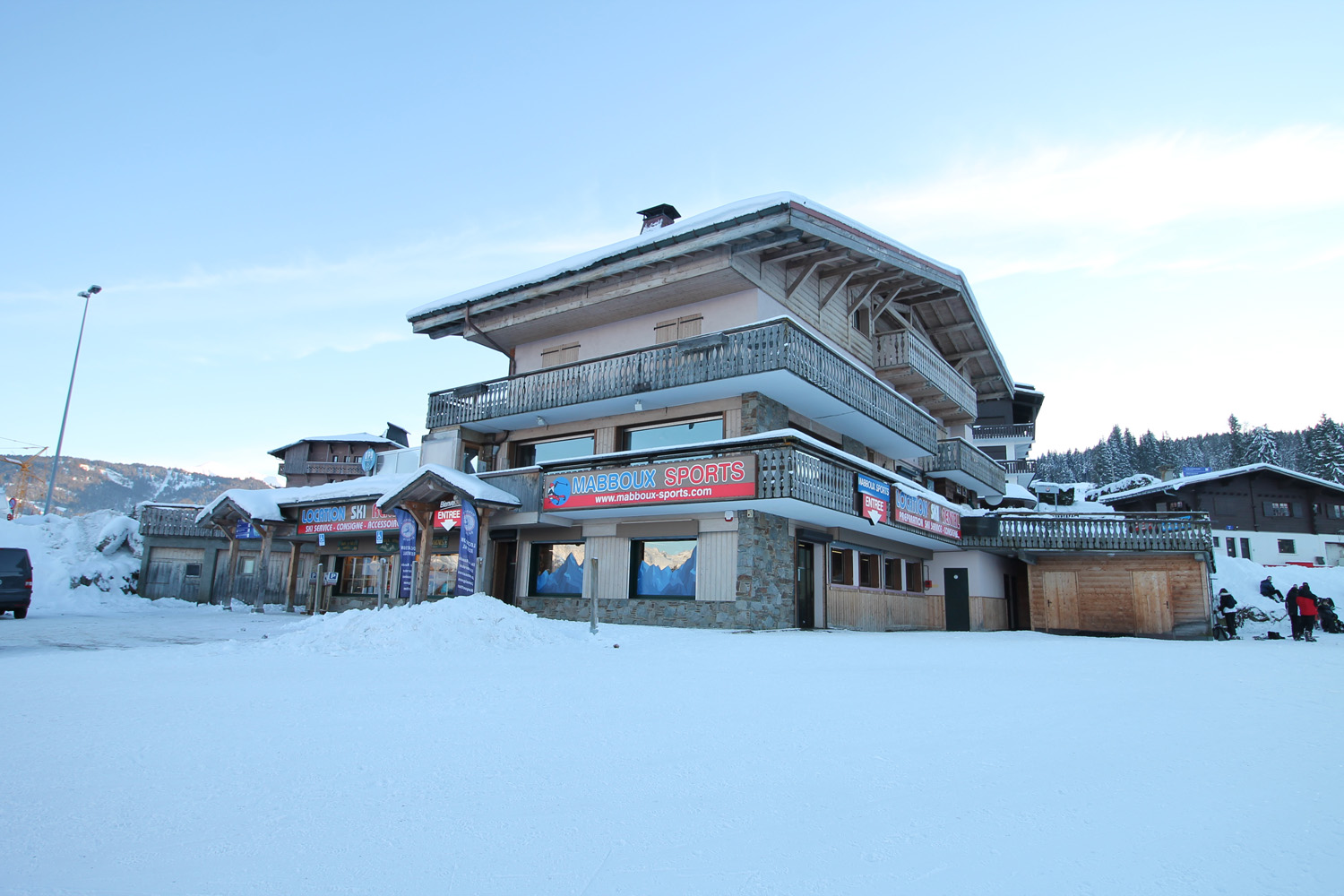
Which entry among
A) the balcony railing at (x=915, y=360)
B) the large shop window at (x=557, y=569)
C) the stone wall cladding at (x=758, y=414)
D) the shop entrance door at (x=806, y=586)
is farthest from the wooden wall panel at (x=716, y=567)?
the balcony railing at (x=915, y=360)

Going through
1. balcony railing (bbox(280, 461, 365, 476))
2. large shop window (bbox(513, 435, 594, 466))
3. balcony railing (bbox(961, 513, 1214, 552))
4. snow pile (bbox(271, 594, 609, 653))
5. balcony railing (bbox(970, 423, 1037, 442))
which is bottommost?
snow pile (bbox(271, 594, 609, 653))

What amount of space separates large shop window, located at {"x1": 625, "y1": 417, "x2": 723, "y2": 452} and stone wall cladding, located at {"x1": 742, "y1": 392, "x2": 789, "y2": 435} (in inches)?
40.9

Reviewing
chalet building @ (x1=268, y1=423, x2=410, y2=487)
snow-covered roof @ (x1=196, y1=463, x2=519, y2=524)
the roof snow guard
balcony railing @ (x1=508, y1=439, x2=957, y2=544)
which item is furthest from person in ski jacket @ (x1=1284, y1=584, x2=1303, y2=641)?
chalet building @ (x1=268, y1=423, x2=410, y2=487)

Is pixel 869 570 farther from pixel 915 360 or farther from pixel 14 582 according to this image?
pixel 14 582

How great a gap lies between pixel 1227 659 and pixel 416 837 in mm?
13717

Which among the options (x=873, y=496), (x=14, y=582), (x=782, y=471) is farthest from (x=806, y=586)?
(x=14, y=582)

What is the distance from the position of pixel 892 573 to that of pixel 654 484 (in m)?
10.9

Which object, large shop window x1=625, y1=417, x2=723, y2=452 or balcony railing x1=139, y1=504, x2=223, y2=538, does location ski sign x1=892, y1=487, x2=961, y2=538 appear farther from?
balcony railing x1=139, y1=504, x2=223, y2=538

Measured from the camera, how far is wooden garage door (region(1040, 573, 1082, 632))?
2594cm

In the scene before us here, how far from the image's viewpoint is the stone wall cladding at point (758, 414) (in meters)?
19.6

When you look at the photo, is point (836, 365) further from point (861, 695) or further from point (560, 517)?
point (861, 695)

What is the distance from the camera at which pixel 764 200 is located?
62.0 ft

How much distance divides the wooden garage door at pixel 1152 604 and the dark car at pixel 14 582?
31753mm

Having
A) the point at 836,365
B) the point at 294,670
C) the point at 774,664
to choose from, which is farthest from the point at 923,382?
the point at 294,670
